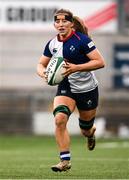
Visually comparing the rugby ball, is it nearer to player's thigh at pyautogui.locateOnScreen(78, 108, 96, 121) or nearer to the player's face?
the player's face

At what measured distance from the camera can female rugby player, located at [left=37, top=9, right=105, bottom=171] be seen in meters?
14.2

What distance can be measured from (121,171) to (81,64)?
1517mm

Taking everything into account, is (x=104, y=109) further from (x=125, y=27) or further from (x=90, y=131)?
(x=90, y=131)

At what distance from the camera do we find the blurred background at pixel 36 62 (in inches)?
1064

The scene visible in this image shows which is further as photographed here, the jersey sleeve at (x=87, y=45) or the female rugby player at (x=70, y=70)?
the jersey sleeve at (x=87, y=45)

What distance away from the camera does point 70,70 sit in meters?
14.2

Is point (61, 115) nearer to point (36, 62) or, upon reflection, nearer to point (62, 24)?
point (62, 24)

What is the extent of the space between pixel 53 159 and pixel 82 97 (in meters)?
3.68

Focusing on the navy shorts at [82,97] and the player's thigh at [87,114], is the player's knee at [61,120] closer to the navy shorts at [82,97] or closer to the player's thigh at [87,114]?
the navy shorts at [82,97]

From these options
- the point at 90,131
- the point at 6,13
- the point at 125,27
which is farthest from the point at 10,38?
the point at 90,131

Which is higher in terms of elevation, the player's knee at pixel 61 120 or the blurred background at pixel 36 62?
the blurred background at pixel 36 62

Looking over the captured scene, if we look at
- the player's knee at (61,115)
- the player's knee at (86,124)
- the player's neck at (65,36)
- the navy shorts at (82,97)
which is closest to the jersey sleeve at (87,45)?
the player's neck at (65,36)

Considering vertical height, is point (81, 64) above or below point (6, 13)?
below

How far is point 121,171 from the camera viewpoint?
14.7 metres
